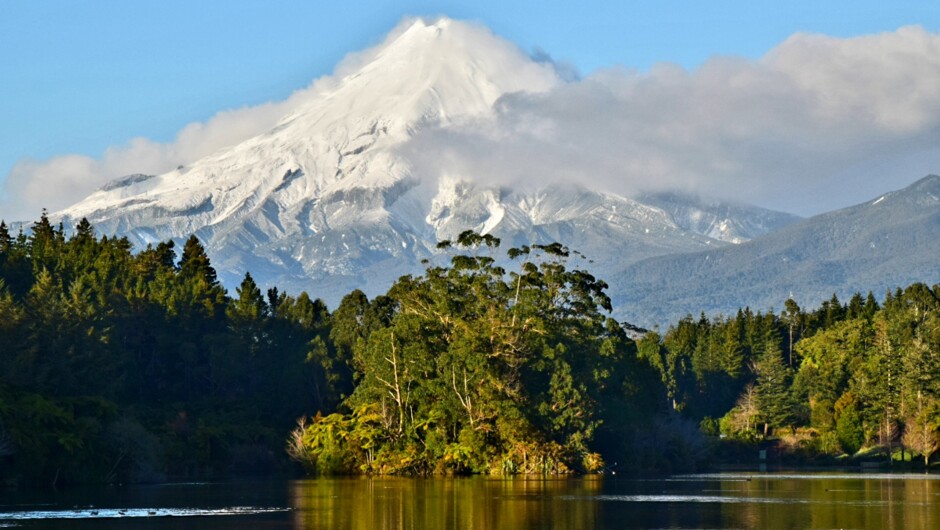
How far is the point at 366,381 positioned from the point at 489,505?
3040 centimetres

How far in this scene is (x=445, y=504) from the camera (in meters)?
56.6

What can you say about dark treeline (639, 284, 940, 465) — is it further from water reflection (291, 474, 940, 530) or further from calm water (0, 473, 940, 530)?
calm water (0, 473, 940, 530)

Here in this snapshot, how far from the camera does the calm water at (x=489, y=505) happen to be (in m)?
48.6

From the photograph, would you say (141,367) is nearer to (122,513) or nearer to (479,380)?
(479,380)

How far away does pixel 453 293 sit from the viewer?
86.1 m

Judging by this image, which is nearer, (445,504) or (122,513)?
(122,513)

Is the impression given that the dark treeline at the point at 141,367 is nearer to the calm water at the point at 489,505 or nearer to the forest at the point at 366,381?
the forest at the point at 366,381

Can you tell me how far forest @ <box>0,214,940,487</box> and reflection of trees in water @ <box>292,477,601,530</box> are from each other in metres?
6.65

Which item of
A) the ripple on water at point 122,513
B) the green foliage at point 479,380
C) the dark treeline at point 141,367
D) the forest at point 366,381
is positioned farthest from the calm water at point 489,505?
the green foliage at point 479,380

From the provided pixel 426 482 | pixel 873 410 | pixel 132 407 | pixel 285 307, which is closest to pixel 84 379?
pixel 132 407

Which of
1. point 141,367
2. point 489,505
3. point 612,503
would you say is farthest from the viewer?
point 141,367

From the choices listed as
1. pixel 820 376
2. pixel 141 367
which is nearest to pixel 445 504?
pixel 141 367

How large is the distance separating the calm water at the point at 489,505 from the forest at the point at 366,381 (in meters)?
4.84

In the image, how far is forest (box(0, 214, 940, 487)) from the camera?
7681cm
